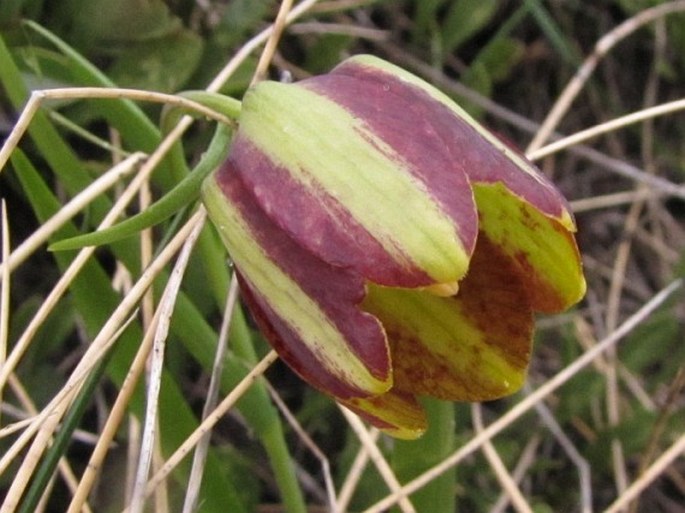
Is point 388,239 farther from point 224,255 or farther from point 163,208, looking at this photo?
point 224,255

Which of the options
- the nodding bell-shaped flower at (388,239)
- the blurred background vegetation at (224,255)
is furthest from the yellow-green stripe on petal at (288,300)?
Result: the blurred background vegetation at (224,255)

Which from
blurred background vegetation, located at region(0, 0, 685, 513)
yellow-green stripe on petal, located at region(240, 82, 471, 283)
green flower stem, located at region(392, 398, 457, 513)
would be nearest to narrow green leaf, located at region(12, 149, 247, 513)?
blurred background vegetation, located at region(0, 0, 685, 513)

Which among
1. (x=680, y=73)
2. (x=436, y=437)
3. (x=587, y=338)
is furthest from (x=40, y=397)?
(x=680, y=73)

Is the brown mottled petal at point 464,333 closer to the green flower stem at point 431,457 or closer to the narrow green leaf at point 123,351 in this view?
the green flower stem at point 431,457

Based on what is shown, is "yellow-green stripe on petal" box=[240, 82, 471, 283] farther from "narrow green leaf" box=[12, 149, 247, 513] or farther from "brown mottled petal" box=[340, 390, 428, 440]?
"narrow green leaf" box=[12, 149, 247, 513]

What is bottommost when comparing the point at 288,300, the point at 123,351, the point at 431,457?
the point at 431,457

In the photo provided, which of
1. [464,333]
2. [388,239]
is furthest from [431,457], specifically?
[388,239]

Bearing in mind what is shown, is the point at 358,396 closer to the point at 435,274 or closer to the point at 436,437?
the point at 435,274
